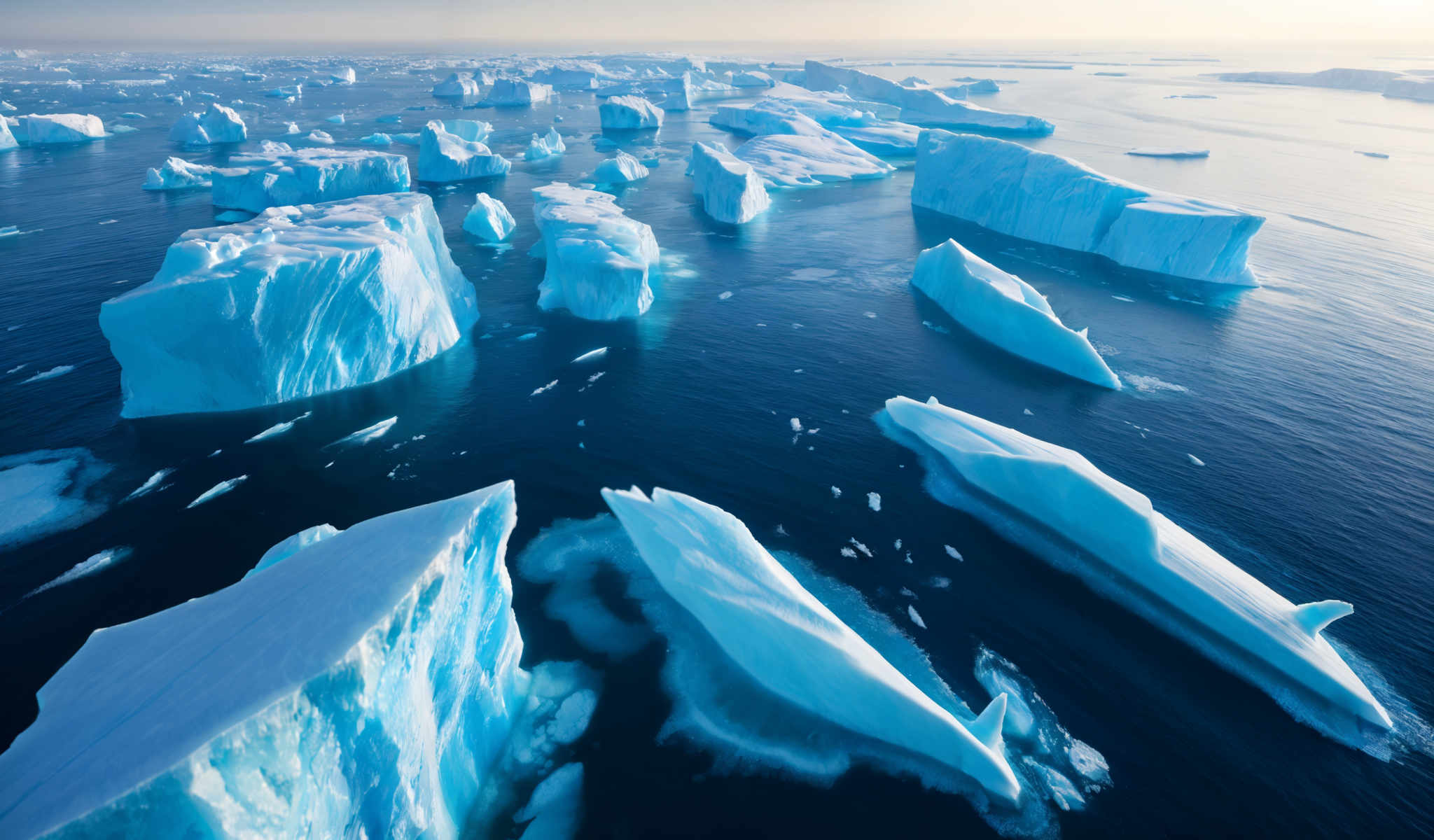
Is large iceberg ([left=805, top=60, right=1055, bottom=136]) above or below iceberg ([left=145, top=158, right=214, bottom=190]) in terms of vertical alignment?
above

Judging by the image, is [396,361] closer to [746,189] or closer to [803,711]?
[803,711]

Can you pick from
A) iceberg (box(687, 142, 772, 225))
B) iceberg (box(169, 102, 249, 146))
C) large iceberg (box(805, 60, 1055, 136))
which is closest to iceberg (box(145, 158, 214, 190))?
iceberg (box(169, 102, 249, 146))

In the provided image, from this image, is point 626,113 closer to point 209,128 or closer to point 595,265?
point 209,128

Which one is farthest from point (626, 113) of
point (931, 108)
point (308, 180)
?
point (308, 180)

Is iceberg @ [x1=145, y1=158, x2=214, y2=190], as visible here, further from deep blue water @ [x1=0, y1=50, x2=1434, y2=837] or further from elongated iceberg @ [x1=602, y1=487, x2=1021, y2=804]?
elongated iceberg @ [x1=602, y1=487, x2=1021, y2=804]

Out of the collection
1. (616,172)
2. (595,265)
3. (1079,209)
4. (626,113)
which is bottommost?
(595,265)

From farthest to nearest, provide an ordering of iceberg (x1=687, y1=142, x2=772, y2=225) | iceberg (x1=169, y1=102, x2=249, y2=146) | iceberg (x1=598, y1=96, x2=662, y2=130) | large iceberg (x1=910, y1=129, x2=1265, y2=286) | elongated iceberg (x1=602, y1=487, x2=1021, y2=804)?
1. iceberg (x1=598, y1=96, x2=662, y2=130)
2. iceberg (x1=169, y1=102, x2=249, y2=146)
3. iceberg (x1=687, y1=142, x2=772, y2=225)
4. large iceberg (x1=910, y1=129, x2=1265, y2=286)
5. elongated iceberg (x1=602, y1=487, x2=1021, y2=804)
